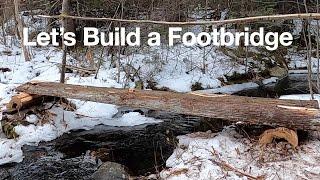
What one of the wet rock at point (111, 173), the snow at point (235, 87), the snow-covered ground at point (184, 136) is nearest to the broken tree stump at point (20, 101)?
the snow-covered ground at point (184, 136)

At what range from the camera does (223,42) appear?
1622 cm

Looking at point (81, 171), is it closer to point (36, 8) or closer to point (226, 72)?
point (226, 72)

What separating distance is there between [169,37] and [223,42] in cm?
270

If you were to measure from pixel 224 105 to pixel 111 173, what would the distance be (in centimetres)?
220

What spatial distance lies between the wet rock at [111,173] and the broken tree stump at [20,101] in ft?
10.2

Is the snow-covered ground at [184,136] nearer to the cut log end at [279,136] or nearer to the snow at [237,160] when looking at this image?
the snow at [237,160]

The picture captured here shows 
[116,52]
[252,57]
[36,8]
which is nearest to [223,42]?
[252,57]

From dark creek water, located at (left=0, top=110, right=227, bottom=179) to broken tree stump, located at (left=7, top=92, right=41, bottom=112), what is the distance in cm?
113

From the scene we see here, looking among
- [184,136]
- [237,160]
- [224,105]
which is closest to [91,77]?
[184,136]

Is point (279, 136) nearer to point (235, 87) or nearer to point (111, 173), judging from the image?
point (111, 173)

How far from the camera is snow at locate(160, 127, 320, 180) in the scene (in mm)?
5336

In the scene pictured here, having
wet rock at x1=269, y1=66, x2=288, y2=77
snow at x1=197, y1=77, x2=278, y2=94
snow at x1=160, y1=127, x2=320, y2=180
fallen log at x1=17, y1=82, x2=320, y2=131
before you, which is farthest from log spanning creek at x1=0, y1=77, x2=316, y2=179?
wet rock at x1=269, y1=66, x2=288, y2=77

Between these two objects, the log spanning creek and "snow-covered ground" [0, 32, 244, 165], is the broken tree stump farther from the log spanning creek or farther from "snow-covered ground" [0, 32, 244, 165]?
the log spanning creek

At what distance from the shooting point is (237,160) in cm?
577
